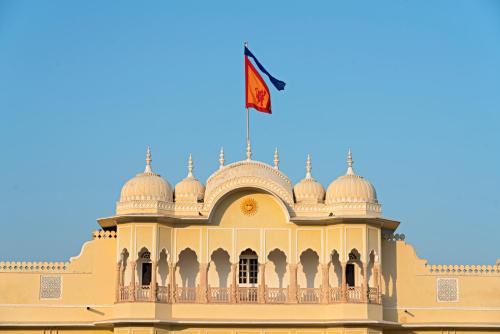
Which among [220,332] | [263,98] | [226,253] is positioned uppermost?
[263,98]

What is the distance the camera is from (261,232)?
39312 mm

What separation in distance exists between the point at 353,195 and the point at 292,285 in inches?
135

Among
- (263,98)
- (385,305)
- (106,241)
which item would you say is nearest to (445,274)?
(385,305)

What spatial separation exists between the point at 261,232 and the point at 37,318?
7.62m

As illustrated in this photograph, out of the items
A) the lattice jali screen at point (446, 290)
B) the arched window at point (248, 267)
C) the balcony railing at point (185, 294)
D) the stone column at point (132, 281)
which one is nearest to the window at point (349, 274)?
the lattice jali screen at point (446, 290)

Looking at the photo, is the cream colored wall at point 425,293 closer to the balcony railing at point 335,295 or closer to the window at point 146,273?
the balcony railing at point 335,295

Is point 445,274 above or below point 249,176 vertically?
below

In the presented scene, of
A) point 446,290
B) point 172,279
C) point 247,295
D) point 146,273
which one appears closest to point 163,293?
point 172,279

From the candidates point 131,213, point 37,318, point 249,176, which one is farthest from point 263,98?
point 37,318

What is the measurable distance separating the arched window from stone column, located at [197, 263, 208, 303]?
1482 mm

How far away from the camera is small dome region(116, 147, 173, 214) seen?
38875mm

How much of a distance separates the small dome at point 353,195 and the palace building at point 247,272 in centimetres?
4

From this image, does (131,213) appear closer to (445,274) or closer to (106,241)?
(106,241)

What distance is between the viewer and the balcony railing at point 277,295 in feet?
128
